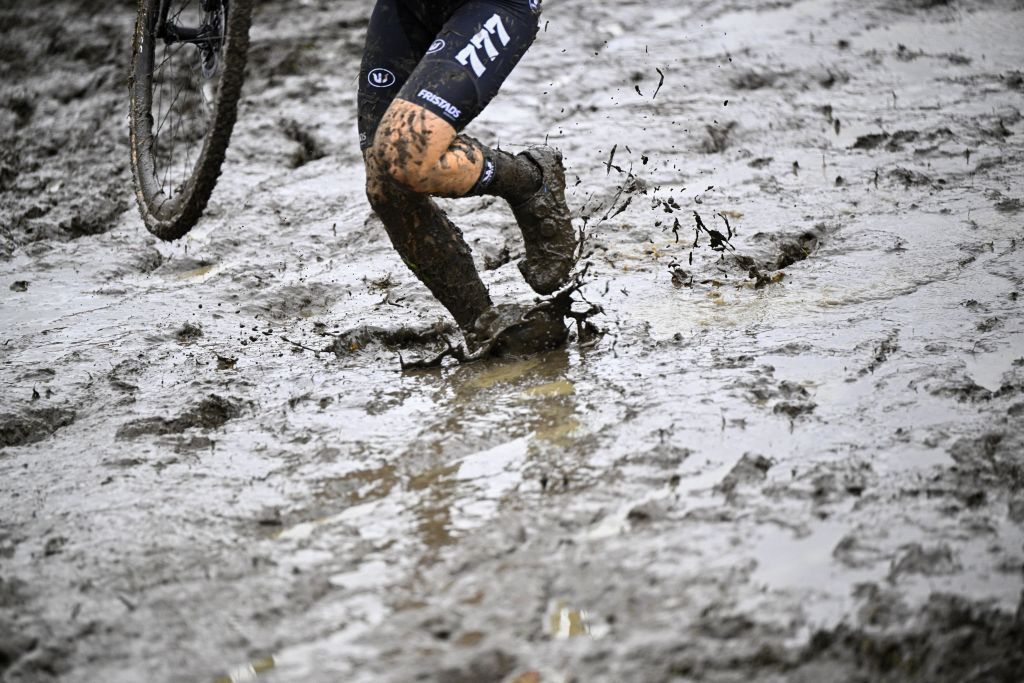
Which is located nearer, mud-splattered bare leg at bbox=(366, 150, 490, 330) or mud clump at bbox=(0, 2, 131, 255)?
mud-splattered bare leg at bbox=(366, 150, 490, 330)

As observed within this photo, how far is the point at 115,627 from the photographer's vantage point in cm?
214

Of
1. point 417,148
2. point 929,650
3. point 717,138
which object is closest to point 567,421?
point 417,148

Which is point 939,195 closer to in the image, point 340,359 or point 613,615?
point 340,359

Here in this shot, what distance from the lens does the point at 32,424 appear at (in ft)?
10.9

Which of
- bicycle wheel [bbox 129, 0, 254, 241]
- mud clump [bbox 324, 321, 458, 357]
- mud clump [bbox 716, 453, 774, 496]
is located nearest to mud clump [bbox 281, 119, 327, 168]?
bicycle wheel [bbox 129, 0, 254, 241]

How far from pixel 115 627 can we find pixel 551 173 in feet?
7.07

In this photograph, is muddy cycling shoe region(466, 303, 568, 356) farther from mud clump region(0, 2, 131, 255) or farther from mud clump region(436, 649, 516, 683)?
mud clump region(0, 2, 131, 255)

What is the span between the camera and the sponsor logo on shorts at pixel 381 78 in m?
3.40

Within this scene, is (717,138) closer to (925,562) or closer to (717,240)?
(717,240)

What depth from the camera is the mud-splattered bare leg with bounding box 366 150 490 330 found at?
320cm

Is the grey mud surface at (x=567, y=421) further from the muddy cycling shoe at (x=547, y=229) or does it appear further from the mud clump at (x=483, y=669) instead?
the muddy cycling shoe at (x=547, y=229)

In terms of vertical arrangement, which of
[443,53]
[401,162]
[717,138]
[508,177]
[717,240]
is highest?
[443,53]

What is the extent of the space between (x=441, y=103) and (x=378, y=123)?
0.45 meters

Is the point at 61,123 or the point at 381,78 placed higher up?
the point at 381,78
